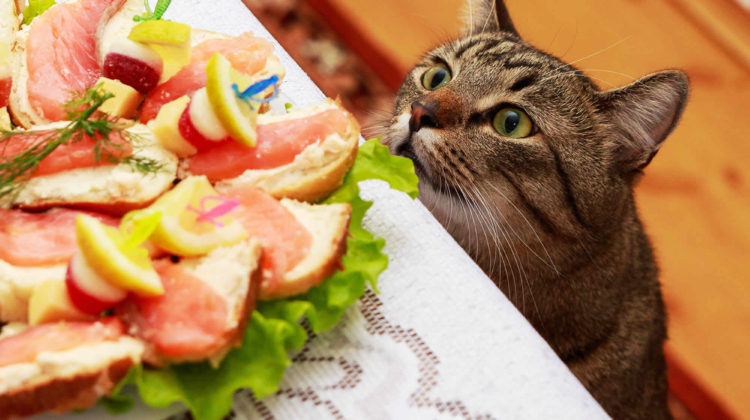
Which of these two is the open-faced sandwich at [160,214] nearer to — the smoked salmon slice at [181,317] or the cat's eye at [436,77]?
the smoked salmon slice at [181,317]

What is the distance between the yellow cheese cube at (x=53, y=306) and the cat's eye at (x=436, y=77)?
106 cm

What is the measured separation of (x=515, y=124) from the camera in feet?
4.91

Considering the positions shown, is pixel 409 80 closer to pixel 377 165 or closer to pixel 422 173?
pixel 422 173

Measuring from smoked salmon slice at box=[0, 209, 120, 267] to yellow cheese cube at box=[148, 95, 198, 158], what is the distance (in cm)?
17

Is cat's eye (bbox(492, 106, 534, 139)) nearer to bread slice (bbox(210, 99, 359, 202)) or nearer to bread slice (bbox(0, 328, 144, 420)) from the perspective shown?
bread slice (bbox(210, 99, 359, 202))

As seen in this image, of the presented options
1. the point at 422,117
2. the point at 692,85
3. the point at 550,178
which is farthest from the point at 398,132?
the point at 692,85

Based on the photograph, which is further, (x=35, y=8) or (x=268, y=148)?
(x=35, y=8)

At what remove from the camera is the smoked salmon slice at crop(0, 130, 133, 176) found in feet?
3.52

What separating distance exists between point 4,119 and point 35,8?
35 centimetres

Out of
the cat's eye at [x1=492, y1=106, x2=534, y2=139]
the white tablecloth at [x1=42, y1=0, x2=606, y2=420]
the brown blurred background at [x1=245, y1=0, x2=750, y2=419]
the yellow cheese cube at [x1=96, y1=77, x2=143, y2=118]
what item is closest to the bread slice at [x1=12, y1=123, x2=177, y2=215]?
the yellow cheese cube at [x1=96, y1=77, x2=143, y2=118]

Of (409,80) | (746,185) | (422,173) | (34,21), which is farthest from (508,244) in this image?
(746,185)

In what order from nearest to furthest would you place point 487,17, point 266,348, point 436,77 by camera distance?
point 266,348 → point 436,77 → point 487,17

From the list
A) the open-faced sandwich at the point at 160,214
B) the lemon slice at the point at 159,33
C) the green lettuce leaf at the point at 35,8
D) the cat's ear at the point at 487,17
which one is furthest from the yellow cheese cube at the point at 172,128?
the cat's ear at the point at 487,17

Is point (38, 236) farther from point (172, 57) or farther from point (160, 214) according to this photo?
point (172, 57)
